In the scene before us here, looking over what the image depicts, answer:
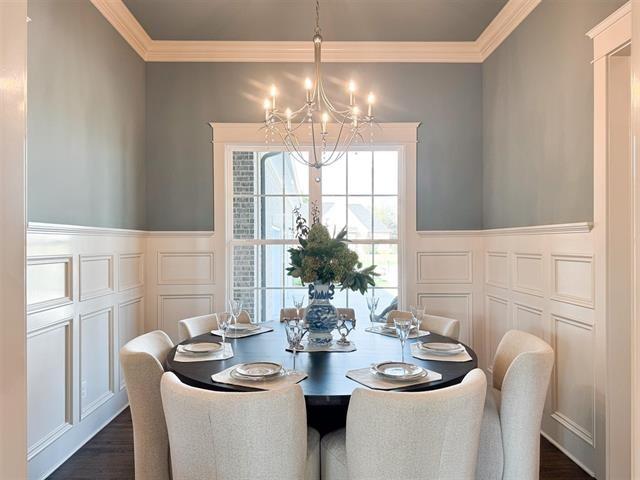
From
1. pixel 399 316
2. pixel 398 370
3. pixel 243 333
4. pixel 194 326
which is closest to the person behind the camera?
pixel 398 370

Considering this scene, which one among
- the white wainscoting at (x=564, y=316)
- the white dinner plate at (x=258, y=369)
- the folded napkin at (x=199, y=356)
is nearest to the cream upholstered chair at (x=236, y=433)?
the white dinner plate at (x=258, y=369)

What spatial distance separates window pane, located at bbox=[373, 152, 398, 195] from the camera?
12.7 feet

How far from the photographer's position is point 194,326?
257 cm

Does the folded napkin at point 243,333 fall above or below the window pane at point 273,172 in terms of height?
below

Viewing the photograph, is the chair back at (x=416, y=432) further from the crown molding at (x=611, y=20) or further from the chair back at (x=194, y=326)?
the crown molding at (x=611, y=20)

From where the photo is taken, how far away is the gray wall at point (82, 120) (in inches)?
88.9

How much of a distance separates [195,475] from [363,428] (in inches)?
22.0

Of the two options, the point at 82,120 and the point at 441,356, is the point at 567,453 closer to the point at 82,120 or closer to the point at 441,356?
the point at 441,356

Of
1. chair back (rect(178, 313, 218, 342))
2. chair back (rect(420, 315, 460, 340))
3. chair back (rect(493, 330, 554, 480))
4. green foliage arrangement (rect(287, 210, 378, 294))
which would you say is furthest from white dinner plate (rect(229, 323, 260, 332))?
chair back (rect(493, 330, 554, 480))

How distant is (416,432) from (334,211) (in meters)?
2.75

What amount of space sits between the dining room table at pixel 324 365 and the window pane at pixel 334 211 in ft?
5.31

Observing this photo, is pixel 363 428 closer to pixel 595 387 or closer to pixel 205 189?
pixel 595 387

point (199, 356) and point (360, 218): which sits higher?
point (360, 218)

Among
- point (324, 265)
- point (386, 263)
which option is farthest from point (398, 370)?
point (386, 263)
